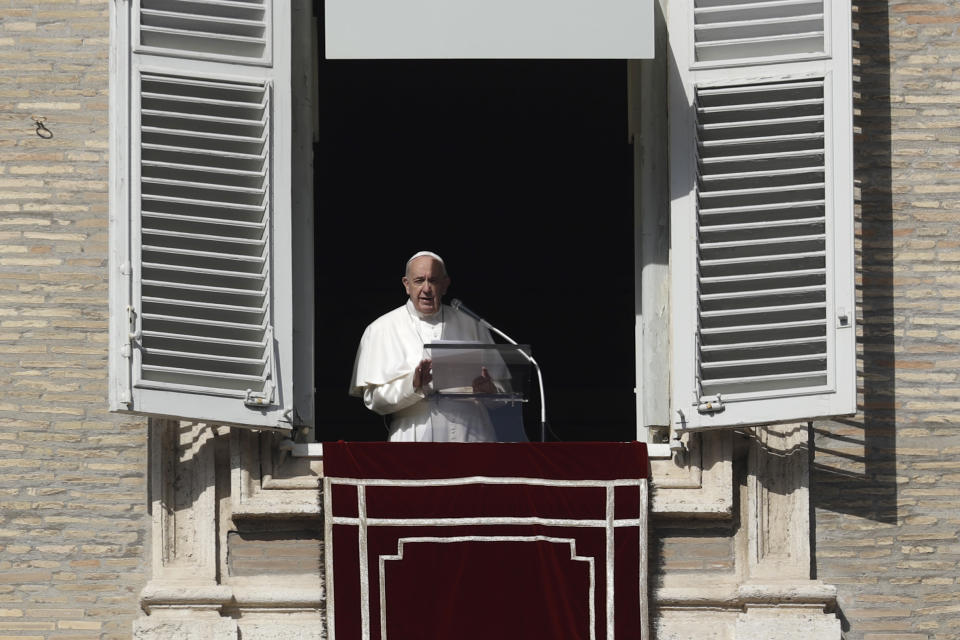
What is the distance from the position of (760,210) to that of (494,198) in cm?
432

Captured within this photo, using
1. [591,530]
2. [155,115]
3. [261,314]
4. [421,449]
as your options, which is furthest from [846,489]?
[155,115]

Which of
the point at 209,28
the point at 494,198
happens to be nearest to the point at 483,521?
the point at 209,28

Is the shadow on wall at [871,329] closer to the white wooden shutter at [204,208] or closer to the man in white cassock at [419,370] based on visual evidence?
the man in white cassock at [419,370]

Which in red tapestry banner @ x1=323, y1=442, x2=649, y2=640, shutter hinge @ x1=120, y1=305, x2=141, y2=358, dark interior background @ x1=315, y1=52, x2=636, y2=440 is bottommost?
red tapestry banner @ x1=323, y1=442, x2=649, y2=640

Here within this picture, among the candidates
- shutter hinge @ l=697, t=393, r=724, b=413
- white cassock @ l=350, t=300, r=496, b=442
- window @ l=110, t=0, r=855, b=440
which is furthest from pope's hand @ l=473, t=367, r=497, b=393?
shutter hinge @ l=697, t=393, r=724, b=413

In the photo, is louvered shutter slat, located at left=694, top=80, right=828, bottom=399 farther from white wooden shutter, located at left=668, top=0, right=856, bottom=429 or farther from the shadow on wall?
A: the shadow on wall

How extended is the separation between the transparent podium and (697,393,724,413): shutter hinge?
64cm

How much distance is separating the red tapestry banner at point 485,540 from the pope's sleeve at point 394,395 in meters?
0.41

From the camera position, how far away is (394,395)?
9.02m

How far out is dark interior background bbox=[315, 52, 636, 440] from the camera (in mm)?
12664

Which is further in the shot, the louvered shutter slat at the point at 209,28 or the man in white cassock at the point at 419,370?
the man in white cassock at the point at 419,370

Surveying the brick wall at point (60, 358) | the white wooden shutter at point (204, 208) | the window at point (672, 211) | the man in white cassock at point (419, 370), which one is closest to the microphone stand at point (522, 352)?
the man in white cassock at point (419, 370)

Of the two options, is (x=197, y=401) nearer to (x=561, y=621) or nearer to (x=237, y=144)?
(x=237, y=144)

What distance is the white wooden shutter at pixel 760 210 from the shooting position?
8.60 metres
